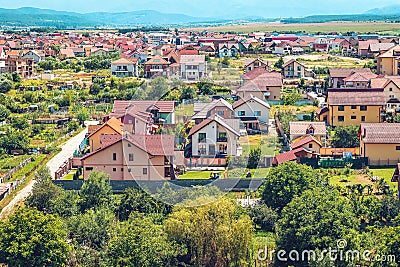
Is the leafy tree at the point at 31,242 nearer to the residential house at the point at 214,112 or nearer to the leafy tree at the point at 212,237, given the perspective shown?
the leafy tree at the point at 212,237

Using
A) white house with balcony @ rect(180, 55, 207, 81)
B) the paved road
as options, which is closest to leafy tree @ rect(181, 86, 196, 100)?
white house with balcony @ rect(180, 55, 207, 81)

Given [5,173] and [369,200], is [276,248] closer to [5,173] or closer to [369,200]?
[369,200]

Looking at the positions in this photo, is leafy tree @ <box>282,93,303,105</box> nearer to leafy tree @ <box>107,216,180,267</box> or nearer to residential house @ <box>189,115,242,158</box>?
residential house @ <box>189,115,242,158</box>

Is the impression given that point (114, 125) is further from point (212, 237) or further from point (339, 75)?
point (339, 75)

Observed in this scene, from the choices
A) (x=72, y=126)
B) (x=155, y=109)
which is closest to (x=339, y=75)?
(x=72, y=126)

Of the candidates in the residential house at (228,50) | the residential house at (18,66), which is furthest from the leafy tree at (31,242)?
the residential house at (228,50)
